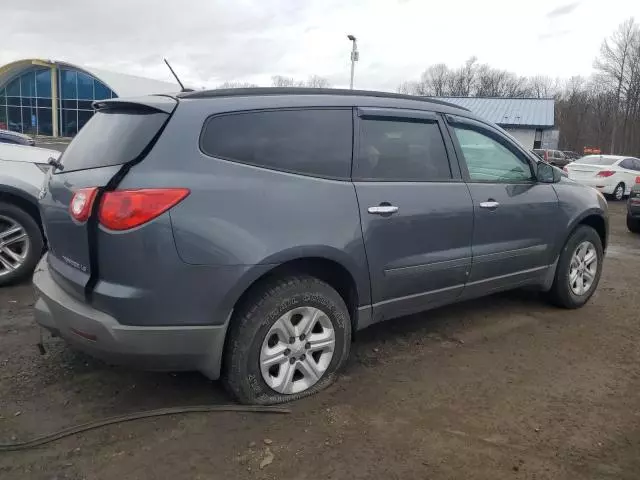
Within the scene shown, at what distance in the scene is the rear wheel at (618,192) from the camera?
17219mm

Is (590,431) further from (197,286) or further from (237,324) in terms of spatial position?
(197,286)

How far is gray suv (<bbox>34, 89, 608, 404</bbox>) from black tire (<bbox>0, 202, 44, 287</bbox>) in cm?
212

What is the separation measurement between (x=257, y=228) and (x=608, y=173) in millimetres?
16900

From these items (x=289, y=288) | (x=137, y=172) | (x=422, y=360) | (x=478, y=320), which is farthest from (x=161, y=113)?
(x=478, y=320)

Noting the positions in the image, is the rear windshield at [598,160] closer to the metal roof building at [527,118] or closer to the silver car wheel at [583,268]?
the silver car wheel at [583,268]

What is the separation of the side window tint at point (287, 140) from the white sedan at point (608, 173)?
15.3 m

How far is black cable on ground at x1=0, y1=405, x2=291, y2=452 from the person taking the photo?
266 cm

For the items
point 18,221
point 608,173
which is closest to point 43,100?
point 608,173

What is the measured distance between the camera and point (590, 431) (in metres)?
2.95

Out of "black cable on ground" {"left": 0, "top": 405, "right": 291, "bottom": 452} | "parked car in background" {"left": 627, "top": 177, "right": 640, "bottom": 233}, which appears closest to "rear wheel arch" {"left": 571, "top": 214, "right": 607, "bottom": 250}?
"black cable on ground" {"left": 0, "top": 405, "right": 291, "bottom": 452}

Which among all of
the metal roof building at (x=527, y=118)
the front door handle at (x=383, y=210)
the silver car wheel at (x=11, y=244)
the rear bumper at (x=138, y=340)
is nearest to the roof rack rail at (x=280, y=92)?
the front door handle at (x=383, y=210)

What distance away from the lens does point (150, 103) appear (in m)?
2.89

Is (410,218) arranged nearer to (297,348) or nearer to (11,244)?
(297,348)

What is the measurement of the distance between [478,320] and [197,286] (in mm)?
2838
